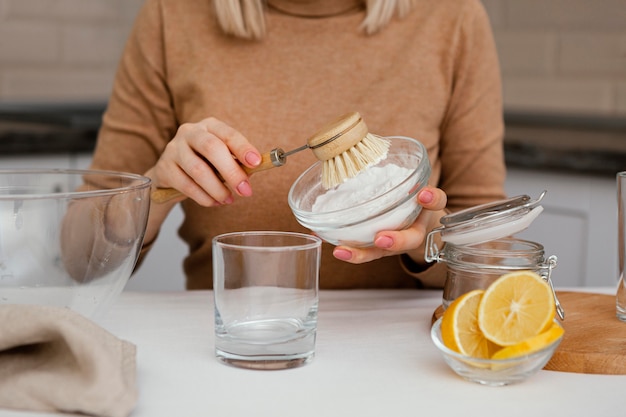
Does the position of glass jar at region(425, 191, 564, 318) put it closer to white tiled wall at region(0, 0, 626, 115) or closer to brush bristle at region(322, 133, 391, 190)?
brush bristle at region(322, 133, 391, 190)

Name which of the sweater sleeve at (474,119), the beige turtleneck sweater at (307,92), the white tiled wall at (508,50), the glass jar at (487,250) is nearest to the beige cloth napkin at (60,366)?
the glass jar at (487,250)

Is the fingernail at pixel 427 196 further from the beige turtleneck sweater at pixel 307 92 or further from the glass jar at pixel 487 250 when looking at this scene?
the beige turtleneck sweater at pixel 307 92

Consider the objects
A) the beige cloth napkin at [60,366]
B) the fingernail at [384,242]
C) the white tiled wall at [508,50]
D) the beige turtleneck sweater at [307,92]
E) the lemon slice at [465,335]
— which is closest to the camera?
the beige cloth napkin at [60,366]

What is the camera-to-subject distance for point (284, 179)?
51.6 inches

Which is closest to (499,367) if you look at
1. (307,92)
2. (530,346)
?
(530,346)

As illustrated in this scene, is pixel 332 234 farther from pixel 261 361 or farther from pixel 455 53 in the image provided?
pixel 455 53

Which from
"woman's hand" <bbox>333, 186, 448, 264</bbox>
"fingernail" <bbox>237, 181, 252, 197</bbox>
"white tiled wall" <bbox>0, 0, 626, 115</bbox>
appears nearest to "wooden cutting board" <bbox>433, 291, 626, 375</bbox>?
"woman's hand" <bbox>333, 186, 448, 264</bbox>

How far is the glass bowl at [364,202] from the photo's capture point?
2.72ft

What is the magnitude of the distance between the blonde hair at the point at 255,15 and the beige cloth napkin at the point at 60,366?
74 cm

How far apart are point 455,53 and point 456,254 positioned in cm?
56

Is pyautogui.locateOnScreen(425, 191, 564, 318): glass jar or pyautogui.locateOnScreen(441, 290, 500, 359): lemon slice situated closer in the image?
pyautogui.locateOnScreen(441, 290, 500, 359): lemon slice

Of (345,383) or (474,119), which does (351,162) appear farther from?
(474,119)

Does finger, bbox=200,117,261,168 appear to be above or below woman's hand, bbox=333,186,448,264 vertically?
above

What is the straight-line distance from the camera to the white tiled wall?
7.35ft
